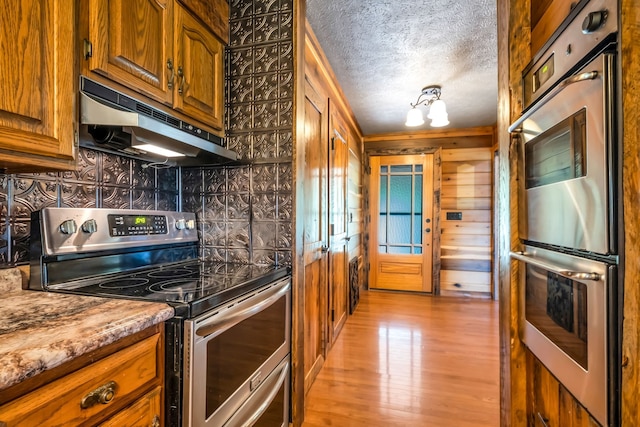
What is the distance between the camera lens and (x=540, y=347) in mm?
1261

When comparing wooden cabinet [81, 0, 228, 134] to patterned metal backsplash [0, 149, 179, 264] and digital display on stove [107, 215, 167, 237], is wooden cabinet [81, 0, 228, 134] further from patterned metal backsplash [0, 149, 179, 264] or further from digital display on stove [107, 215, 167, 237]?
digital display on stove [107, 215, 167, 237]

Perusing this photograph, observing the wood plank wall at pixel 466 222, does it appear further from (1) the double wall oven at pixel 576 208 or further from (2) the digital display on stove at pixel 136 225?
(2) the digital display on stove at pixel 136 225

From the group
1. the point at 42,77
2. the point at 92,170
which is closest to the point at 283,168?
the point at 92,170

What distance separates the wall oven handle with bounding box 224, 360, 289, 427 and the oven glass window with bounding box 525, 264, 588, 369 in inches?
44.6

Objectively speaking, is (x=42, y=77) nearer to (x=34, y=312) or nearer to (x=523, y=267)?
(x=34, y=312)

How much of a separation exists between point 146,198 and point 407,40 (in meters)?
1.93

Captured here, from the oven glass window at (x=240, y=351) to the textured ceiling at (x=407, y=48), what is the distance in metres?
1.72

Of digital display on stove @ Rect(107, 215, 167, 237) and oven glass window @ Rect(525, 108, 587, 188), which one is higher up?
oven glass window @ Rect(525, 108, 587, 188)

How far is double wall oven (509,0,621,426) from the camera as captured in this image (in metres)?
0.87

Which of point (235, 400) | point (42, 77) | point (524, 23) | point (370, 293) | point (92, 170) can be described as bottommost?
point (370, 293)

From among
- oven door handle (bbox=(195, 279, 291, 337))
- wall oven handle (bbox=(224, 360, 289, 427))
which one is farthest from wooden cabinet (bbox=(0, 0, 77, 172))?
wall oven handle (bbox=(224, 360, 289, 427))

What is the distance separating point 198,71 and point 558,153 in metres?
1.54

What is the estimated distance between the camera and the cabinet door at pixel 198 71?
4.63ft

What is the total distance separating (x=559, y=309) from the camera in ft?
3.67
